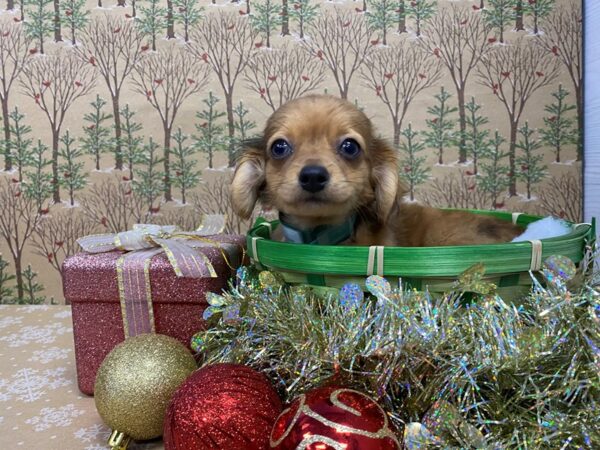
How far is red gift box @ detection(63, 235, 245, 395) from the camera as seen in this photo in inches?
50.9

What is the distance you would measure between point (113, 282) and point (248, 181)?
408 mm

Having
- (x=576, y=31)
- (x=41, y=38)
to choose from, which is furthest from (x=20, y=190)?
(x=576, y=31)

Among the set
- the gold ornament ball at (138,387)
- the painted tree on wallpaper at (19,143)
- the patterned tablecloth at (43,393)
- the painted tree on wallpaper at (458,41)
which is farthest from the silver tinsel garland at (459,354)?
the painted tree on wallpaper at (19,143)

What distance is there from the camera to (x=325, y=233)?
1.28 meters

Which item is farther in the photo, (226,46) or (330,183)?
(226,46)

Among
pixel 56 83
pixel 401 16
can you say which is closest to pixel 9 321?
pixel 56 83

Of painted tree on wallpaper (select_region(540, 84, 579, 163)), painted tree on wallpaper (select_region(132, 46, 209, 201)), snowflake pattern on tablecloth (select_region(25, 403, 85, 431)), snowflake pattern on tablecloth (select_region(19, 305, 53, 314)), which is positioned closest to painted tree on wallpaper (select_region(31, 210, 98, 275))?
snowflake pattern on tablecloth (select_region(19, 305, 53, 314))

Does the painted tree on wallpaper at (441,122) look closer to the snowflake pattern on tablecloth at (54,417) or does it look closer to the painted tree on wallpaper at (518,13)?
the painted tree on wallpaper at (518,13)

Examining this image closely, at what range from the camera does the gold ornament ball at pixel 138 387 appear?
3.39 ft

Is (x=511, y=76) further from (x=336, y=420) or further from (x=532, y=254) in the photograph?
(x=336, y=420)

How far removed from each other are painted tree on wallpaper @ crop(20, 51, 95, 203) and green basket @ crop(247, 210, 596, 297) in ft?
4.56

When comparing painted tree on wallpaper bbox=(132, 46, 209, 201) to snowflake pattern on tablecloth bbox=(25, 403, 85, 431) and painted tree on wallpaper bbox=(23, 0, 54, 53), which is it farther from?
snowflake pattern on tablecloth bbox=(25, 403, 85, 431)

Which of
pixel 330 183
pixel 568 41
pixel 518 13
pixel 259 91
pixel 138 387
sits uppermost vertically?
pixel 518 13

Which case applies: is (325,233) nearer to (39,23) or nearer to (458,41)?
(458,41)
